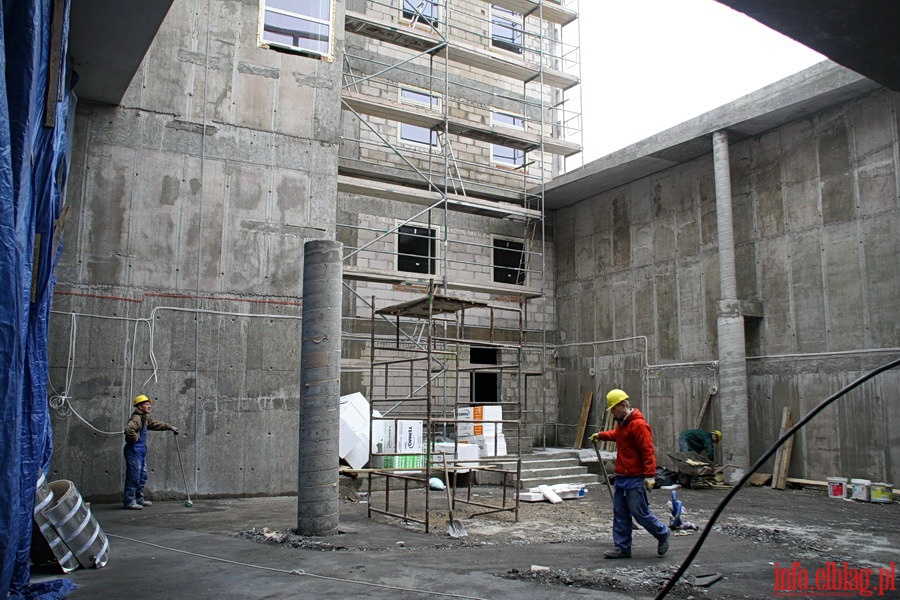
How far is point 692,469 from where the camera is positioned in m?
13.9

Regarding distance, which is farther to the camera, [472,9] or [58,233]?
[472,9]

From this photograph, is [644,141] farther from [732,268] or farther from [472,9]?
[472,9]

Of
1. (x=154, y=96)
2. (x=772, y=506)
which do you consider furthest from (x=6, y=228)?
(x=772, y=506)

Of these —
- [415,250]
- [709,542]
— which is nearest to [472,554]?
[709,542]

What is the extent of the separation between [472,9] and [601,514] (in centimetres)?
1512

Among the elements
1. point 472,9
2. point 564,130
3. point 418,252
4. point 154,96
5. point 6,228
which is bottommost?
point 6,228

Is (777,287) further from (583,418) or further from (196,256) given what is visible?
(196,256)

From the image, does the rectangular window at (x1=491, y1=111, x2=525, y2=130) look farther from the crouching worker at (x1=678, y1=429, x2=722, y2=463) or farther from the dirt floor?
the dirt floor

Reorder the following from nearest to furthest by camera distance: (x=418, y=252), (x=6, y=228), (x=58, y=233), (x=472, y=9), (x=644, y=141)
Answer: (x=6, y=228), (x=58, y=233), (x=644, y=141), (x=418, y=252), (x=472, y=9)

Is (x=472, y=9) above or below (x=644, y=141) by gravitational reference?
above

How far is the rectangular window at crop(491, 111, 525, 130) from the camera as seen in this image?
20172mm

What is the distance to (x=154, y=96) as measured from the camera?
38.5ft

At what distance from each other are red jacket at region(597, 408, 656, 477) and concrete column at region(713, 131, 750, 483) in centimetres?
789

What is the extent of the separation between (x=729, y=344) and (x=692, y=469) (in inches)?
108
